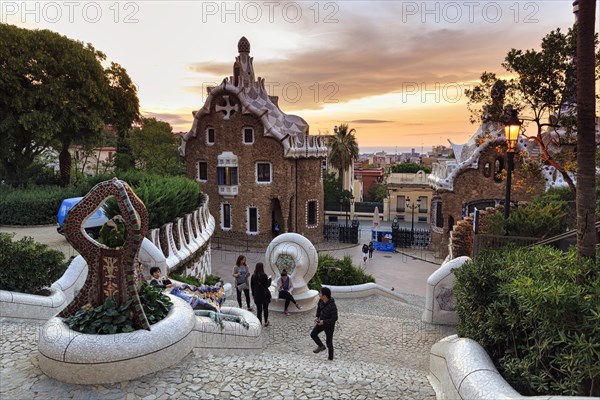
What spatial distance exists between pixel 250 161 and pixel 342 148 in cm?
1496

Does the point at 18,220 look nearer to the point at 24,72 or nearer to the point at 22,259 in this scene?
the point at 24,72

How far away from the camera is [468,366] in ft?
15.2

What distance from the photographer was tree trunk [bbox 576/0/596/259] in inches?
209

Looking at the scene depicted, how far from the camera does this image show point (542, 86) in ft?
37.5

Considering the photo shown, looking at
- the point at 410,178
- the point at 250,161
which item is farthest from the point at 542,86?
the point at 410,178

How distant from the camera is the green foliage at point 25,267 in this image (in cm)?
789

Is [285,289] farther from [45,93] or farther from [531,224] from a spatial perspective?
[45,93]

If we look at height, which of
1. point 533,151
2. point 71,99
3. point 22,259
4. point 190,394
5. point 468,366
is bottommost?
point 190,394

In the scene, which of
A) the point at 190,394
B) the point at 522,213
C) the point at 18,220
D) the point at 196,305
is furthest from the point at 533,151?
→ the point at 18,220

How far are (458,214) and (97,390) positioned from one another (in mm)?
23445

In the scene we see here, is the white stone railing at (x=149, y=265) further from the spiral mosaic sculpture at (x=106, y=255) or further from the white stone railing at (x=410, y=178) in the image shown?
the white stone railing at (x=410, y=178)

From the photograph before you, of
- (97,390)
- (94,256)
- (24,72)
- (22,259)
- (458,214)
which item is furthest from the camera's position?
(458,214)

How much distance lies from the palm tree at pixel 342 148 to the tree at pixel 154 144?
15.0m

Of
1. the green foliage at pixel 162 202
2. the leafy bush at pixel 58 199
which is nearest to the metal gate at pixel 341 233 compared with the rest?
the leafy bush at pixel 58 199
